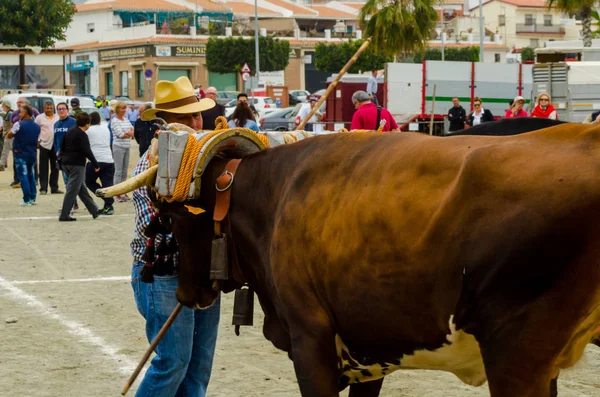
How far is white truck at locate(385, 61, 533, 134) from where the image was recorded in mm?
29031

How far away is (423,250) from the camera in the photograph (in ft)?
11.0

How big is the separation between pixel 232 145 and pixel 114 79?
77.3 metres

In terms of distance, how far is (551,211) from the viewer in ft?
9.92

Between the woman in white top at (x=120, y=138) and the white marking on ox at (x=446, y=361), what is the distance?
1557 cm

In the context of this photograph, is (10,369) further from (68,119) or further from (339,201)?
(68,119)

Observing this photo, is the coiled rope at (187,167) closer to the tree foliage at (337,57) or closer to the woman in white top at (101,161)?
the woman in white top at (101,161)

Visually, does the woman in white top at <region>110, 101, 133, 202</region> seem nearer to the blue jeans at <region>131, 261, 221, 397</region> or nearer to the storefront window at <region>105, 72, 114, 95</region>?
the blue jeans at <region>131, 261, 221, 397</region>

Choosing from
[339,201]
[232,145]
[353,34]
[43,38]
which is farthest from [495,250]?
[353,34]

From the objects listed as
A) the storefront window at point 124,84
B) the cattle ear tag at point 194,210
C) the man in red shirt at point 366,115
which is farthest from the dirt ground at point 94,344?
the storefront window at point 124,84

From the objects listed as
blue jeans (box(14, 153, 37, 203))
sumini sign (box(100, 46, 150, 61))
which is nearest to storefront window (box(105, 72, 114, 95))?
sumini sign (box(100, 46, 150, 61))

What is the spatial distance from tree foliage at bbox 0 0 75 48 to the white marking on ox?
6243 centimetres

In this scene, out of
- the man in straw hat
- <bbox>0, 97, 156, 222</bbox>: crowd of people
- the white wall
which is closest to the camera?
the man in straw hat

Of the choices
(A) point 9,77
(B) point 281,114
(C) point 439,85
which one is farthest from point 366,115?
(A) point 9,77

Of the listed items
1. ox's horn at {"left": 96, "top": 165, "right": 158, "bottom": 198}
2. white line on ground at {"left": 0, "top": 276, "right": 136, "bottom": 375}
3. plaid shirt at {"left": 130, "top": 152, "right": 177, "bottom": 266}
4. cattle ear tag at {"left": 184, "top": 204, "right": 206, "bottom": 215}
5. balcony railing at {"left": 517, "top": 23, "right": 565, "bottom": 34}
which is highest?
balcony railing at {"left": 517, "top": 23, "right": 565, "bottom": 34}
